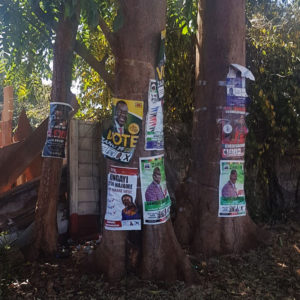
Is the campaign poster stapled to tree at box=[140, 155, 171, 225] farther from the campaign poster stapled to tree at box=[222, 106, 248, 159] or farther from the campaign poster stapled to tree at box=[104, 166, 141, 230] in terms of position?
the campaign poster stapled to tree at box=[222, 106, 248, 159]

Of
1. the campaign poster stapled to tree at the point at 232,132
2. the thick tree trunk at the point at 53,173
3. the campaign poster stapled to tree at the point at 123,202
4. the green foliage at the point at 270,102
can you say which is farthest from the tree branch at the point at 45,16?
the green foliage at the point at 270,102

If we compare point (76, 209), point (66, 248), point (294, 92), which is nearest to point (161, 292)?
point (66, 248)

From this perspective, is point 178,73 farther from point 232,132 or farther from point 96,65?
point 232,132

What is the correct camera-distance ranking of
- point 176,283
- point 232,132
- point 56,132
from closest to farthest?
point 176,283, point 56,132, point 232,132

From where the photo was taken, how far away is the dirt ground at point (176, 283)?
11.7ft

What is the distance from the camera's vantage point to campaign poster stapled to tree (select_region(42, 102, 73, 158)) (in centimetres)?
451

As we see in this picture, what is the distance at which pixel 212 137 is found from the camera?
A: 4.71 metres

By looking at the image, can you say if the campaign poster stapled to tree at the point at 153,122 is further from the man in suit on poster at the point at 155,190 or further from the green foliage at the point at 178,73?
the green foliage at the point at 178,73

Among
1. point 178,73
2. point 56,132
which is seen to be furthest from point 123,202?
point 178,73

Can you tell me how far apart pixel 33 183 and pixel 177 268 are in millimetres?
3002

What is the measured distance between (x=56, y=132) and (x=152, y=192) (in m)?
1.48

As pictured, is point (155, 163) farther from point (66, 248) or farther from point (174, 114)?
point (174, 114)

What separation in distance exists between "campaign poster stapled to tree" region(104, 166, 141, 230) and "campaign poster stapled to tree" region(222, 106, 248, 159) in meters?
1.36

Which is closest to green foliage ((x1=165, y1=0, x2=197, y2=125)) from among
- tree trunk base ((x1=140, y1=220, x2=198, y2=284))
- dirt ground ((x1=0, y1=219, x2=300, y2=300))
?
dirt ground ((x1=0, y1=219, x2=300, y2=300))
